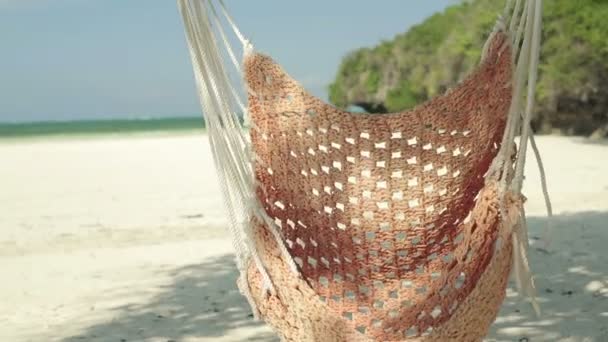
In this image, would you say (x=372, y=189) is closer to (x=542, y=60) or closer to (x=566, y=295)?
(x=566, y=295)

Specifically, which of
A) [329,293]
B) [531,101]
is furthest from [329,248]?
[531,101]

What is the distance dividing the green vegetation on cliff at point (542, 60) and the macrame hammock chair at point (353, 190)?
31.3ft

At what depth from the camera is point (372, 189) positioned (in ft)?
6.50

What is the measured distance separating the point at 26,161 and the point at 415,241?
385 inches

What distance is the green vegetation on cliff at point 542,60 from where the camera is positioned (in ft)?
35.7

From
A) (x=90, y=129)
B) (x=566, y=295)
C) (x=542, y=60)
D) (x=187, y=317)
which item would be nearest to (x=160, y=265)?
(x=187, y=317)

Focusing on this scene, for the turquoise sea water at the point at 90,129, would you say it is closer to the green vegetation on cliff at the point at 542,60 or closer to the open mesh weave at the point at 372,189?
the green vegetation on cliff at the point at 542,60

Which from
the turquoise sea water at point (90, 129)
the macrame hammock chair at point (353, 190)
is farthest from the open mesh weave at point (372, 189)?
the turquoise sea water at point (90, 129)

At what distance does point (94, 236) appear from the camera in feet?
15.4

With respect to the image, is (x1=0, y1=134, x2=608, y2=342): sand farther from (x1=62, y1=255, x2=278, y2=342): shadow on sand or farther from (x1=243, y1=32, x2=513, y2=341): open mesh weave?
(x1=243, y1=32, x2=513, y2=341): open mesh weave

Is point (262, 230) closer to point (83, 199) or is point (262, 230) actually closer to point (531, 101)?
point (531, 101)

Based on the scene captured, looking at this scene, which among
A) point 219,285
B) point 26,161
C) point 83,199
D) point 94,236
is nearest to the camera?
point 219,285

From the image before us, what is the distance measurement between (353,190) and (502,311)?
3.22ft

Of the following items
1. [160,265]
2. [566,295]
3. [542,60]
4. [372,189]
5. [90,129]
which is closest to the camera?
[372,189]
